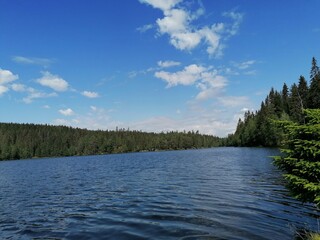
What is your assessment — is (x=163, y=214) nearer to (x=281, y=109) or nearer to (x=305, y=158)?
(x=305, y=158)

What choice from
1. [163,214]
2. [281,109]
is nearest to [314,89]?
[281,109]

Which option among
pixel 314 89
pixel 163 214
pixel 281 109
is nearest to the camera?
pixel 163 214

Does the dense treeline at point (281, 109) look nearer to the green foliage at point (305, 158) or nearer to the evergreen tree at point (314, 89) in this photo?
the evergreen tree at point (314, 89)

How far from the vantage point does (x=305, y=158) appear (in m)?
14.9

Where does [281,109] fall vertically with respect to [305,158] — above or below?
above

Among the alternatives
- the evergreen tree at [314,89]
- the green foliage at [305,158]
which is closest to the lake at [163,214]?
the green foliage at [305,158]

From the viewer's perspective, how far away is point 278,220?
776 inches

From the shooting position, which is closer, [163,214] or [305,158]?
[305,158]

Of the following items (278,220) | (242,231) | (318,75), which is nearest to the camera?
(242,231)

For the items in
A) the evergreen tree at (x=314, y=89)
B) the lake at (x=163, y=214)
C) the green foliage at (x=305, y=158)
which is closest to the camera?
the green foliage at (x=305, y=158)

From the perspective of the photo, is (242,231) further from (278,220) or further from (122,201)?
(122,201)

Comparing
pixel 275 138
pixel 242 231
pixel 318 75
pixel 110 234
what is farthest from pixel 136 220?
pixel 275 138

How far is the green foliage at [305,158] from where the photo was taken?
1401 cm

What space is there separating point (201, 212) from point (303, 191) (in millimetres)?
Result: 9051
